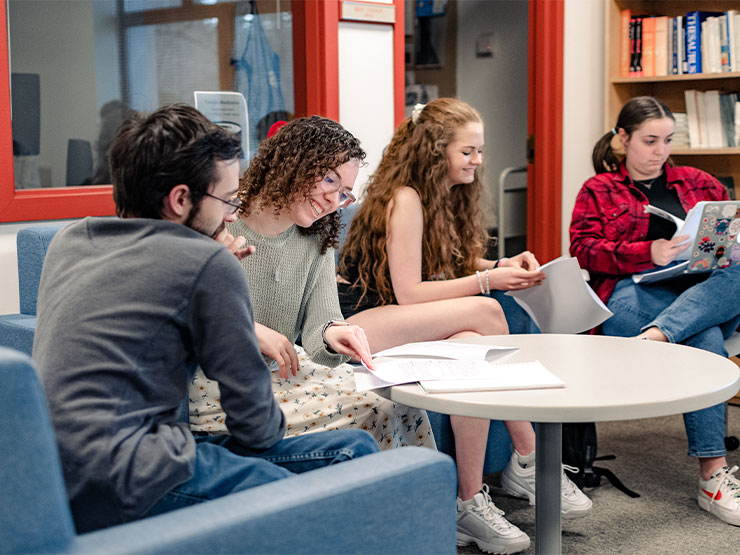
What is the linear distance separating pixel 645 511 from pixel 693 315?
1.90 feet

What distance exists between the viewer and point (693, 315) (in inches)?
99.3

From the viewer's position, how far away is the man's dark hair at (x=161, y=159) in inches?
47.5

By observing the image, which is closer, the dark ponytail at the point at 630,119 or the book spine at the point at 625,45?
the dark ponytail at the point at 630,119

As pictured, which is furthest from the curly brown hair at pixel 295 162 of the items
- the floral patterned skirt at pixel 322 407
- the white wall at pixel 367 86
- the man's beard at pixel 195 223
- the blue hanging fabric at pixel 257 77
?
the white wall at pixel 367 86

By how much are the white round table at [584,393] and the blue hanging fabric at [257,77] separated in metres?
1.66

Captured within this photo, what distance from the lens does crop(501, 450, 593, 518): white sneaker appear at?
7.79ft

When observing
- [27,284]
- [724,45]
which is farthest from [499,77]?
[27,284]

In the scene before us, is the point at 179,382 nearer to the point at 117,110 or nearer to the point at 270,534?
the point at 270,534

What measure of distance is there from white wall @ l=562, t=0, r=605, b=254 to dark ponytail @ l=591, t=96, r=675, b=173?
1.10m

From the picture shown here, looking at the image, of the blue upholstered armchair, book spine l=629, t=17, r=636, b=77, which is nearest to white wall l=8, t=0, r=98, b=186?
the blue upholstered armchair

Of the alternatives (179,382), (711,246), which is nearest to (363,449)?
(179,382)

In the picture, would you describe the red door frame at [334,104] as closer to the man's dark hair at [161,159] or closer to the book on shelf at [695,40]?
the book on shelf at [695,40]

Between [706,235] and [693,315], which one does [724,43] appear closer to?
[706,235]

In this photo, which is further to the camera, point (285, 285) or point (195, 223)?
point (285, 285)
